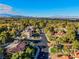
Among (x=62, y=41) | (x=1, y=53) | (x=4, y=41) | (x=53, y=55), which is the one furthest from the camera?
(x=62, y=41)

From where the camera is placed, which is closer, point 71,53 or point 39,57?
point 39,57

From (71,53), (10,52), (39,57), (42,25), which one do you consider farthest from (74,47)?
(42,25)

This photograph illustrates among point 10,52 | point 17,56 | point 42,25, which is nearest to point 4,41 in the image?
point 10,52

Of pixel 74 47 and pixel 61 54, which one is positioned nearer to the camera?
pixel 61 54

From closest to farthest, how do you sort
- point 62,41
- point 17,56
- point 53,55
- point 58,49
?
1. point 17,56
2. point 53,55
3. point 58,49
4. point 62,41

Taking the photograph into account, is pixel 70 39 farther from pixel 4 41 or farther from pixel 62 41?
pixel 4 41

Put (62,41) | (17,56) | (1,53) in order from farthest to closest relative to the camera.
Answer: (62,41) → (1,53) → (17,56)

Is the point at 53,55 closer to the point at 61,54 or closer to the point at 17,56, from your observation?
the point at 61,54

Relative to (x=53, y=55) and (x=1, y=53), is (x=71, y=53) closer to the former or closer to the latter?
(x=53, y=55)

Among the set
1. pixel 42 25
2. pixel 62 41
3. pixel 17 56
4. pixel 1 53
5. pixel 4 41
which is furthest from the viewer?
pixel 42 25
